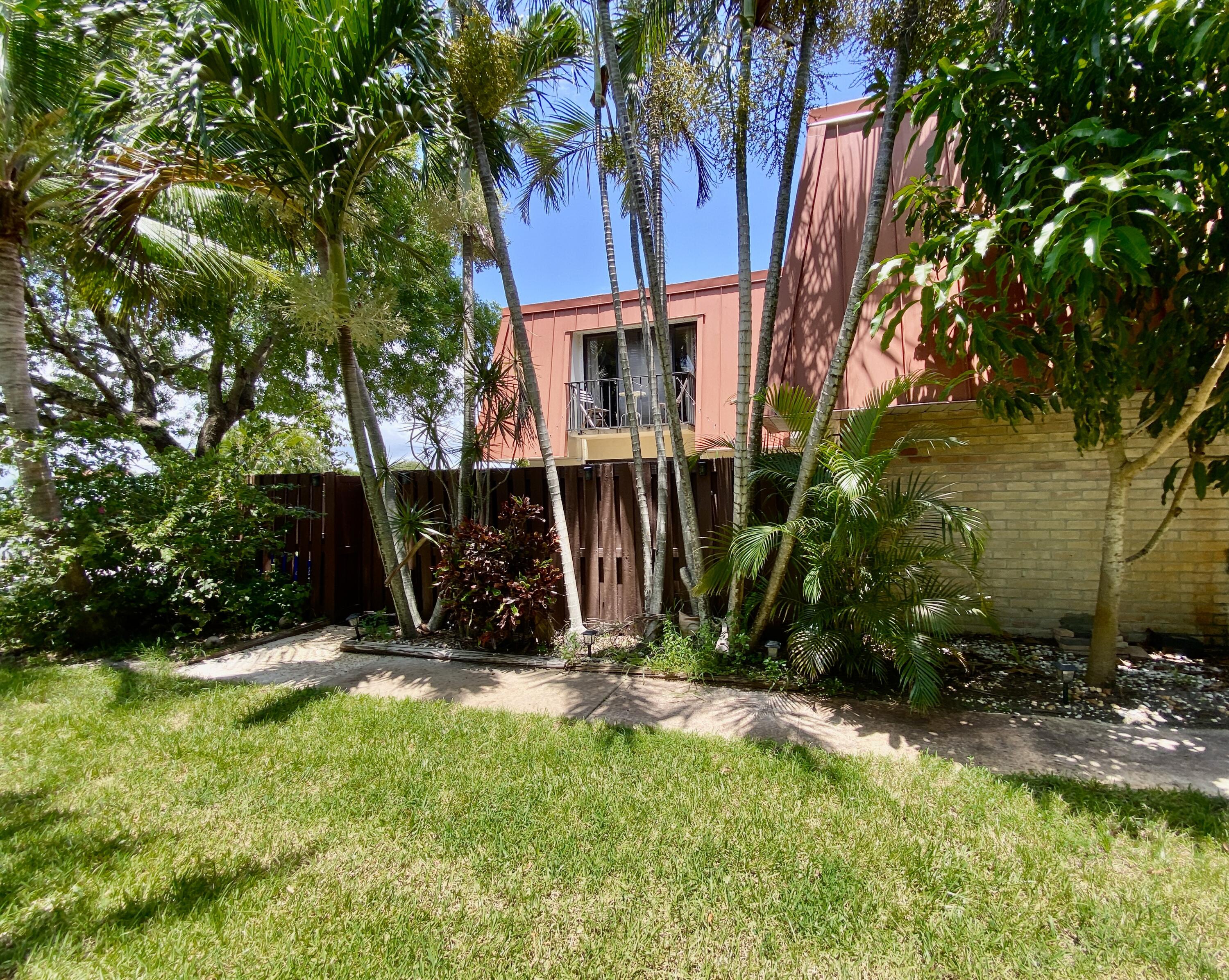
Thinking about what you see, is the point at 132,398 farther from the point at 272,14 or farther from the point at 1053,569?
the point at 1053,569

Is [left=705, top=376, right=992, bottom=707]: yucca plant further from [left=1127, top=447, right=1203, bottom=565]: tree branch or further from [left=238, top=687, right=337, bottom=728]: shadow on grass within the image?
[left=238, top=687, right=337, bottom=728]: shadow on grass

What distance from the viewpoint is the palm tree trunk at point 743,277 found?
418cm

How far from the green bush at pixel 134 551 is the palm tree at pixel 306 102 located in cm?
234

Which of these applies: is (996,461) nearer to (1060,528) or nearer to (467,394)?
(1060,528)

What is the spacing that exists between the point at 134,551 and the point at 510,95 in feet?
18.8

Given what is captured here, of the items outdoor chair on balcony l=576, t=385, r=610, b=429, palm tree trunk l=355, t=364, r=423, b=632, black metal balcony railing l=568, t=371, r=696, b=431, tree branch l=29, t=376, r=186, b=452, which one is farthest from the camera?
outdoor chair on balcony l=576, t=385, r=610, b=429

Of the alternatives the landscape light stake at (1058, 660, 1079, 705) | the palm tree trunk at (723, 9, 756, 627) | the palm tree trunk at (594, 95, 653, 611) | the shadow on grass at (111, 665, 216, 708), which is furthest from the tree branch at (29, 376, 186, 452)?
the landscape light stake at (1058, 660, 1079, 705)

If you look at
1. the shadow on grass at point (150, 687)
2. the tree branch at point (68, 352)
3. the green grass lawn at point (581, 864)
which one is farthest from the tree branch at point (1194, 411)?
the tree branch at point (68, 352)

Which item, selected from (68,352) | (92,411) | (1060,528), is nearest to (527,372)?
(1060,528)

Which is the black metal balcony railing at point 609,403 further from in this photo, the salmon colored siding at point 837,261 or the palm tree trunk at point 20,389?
the palm tree trunk at point 20,389

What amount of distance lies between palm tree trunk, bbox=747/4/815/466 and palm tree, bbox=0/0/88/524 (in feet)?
18.5

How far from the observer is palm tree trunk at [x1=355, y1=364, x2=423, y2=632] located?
209 inches

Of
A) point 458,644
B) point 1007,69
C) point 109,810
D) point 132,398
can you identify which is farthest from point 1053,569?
point 132,398

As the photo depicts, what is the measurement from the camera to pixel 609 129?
529 cm
